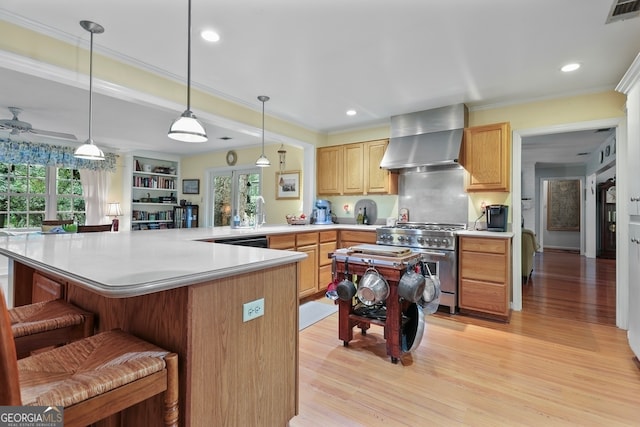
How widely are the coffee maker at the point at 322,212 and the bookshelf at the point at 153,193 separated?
4.23m

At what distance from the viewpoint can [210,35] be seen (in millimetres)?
2295

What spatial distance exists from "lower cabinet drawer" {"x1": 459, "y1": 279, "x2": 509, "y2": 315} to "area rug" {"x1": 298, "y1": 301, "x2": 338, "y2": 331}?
141 cm

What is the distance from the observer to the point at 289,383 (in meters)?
1.52

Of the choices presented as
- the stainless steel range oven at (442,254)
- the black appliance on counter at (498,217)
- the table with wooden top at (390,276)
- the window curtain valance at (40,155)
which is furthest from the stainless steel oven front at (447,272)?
the window curtain valance at (40,155)

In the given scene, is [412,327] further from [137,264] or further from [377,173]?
[377,173]

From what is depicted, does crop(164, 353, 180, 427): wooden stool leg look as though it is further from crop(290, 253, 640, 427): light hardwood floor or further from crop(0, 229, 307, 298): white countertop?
crop(290, 253, 640, 427): light hardwood floor

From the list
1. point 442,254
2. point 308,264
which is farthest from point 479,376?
point 308,264

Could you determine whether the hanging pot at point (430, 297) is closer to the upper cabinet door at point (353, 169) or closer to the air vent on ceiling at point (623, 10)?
the air vent on ceiling at point (623, 10)

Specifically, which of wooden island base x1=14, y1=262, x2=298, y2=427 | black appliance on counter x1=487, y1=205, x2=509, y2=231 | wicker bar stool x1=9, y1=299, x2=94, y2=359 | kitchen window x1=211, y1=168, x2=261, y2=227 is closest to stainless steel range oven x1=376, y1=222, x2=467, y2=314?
black appliance on counter x1=487, y1=205, x2=509, y2=231

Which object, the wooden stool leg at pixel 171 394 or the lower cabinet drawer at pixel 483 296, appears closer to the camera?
the wooden stool leg at pixel 171 394

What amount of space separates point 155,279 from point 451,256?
3.05 meters

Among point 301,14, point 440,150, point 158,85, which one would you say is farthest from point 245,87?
point 440,150

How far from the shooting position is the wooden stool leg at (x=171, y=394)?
1.01 metres

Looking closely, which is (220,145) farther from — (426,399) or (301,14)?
(426,399)
